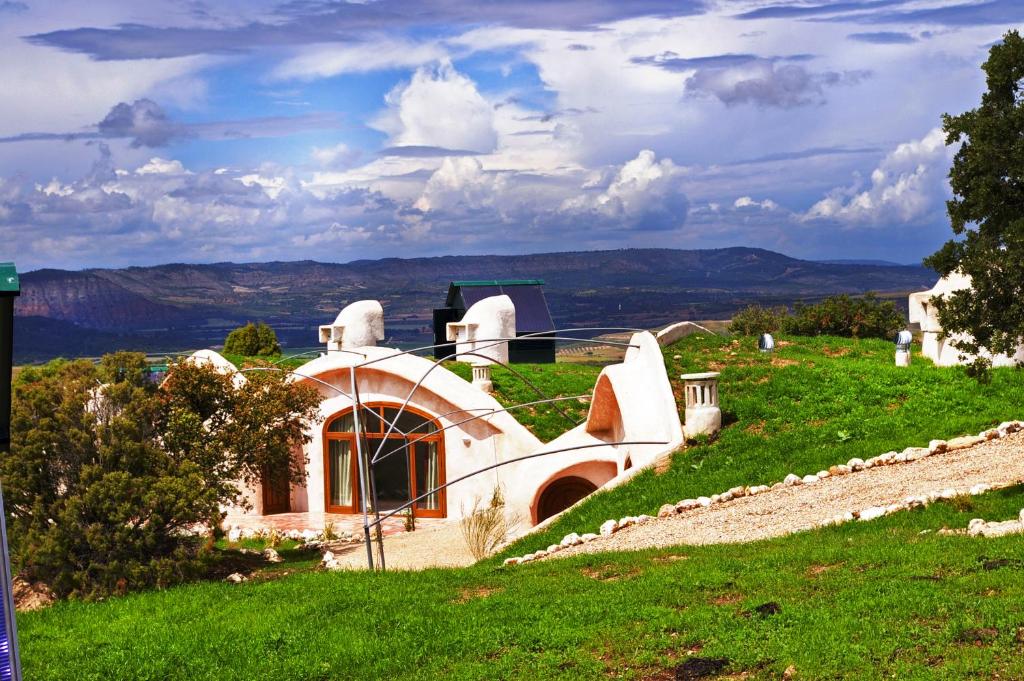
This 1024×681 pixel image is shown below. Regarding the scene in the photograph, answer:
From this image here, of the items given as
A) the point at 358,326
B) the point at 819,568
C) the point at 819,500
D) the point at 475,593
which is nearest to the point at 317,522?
the point at 358,326

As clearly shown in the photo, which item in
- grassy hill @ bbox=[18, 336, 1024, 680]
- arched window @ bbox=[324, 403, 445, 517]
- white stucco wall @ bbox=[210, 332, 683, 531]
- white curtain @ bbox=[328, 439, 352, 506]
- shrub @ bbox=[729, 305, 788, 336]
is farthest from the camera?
shrub @ bbox=[729, 305, 788, 336]

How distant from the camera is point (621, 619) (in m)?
10.5

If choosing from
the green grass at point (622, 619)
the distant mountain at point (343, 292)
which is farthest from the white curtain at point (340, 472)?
the distant mountain at point (343, 292)

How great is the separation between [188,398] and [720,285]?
510 ft

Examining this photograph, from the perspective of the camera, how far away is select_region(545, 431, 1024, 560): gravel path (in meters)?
14.9

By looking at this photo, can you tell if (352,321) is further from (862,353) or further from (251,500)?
(862,353)

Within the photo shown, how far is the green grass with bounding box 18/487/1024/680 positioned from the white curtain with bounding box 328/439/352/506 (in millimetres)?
14939

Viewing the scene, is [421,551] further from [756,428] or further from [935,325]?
[935,325]

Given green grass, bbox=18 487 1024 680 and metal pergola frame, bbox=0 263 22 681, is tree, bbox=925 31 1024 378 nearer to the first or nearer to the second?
green grass, bbox=18 487 1024 680

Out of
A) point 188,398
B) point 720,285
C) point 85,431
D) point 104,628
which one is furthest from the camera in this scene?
point 720,285

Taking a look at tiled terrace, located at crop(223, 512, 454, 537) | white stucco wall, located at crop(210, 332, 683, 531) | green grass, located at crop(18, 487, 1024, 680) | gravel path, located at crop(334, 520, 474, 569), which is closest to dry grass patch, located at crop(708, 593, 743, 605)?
green grass, located at crop(18, 487, 1024, 680)

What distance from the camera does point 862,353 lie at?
27625 millimetres

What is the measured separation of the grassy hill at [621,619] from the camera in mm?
8922

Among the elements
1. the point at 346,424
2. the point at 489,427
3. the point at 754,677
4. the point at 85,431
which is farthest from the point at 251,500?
the point at 754,677
